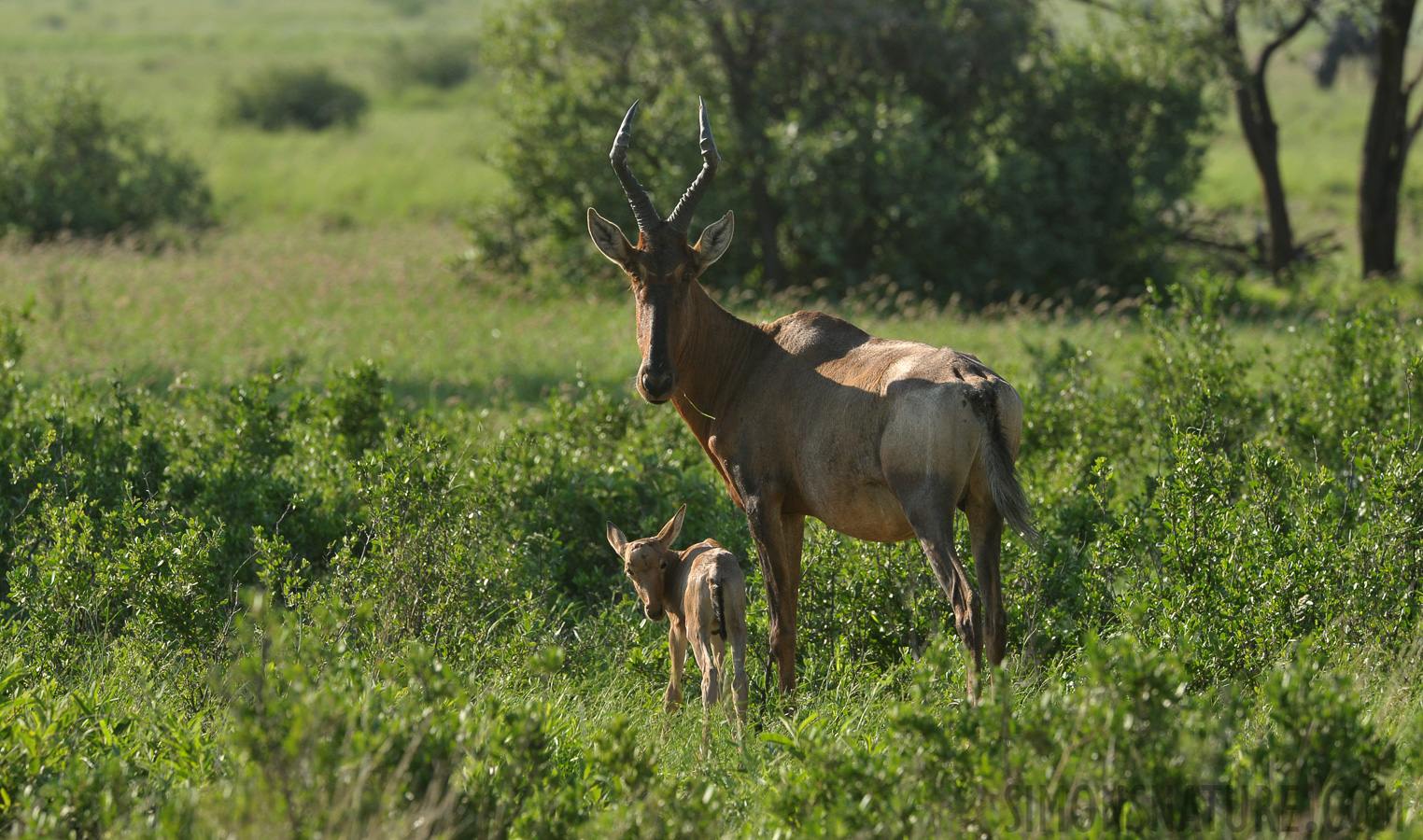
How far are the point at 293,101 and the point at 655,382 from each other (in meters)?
34.2

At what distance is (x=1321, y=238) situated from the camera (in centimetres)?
2050

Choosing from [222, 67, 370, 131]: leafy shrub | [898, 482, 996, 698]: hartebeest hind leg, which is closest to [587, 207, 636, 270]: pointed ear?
[898, 482, 996, 698]: hartebeest hind leg

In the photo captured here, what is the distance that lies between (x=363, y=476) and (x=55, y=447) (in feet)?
8.52

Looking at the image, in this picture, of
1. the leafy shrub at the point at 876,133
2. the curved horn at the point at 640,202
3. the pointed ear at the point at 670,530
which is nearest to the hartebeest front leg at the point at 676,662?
the pointed ear at the point at 670,530

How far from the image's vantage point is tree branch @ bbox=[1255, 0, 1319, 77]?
17828 mm

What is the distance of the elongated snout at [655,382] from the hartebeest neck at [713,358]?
0.49 metres

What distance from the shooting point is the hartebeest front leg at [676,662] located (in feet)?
18.7

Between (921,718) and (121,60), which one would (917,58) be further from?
(121,60)

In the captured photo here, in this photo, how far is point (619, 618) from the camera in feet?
22.0

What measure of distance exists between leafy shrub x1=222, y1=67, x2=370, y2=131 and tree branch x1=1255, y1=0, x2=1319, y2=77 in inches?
1011

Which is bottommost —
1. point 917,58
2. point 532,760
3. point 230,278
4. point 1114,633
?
point 230,278

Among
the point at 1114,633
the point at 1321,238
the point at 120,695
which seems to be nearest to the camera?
the point at 120,695

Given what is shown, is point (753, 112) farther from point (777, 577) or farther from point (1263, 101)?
point (777, 577)

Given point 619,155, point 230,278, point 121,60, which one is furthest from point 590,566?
point 121,60
